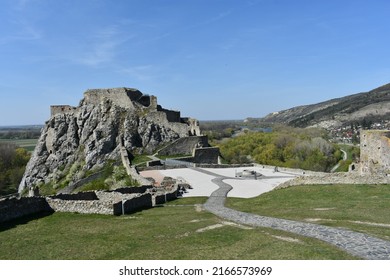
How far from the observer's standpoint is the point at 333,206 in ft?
55.4

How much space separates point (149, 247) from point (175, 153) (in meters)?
36.6

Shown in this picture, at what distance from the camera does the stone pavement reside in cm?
962

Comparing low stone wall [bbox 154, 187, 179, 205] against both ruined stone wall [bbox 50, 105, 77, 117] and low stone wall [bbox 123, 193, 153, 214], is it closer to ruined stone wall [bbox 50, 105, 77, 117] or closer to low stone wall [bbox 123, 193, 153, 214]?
low stone wall [bbox 123, 193, 153, 214]

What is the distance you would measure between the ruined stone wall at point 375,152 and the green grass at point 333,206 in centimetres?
416

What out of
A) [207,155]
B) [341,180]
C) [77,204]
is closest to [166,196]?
[77,204]

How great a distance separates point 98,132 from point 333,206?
39.1 m

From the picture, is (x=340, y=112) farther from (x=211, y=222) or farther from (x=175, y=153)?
(x=211, y=222)

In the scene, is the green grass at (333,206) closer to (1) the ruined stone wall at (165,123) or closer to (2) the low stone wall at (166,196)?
(2) the low stone wall at (166,196)

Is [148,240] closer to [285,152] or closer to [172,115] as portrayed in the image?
[172,115]

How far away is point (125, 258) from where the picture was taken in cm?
991

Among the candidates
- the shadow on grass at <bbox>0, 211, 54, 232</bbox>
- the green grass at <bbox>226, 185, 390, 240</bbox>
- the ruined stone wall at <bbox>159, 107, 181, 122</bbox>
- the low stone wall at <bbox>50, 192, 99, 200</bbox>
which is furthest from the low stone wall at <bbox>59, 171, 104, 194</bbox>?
the green grass at <bbox>226, 185, 390, 240</bbox>

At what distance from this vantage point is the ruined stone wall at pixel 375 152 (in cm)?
2403

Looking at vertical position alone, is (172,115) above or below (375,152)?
above

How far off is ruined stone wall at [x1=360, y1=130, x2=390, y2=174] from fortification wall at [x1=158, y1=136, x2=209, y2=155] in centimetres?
2492
